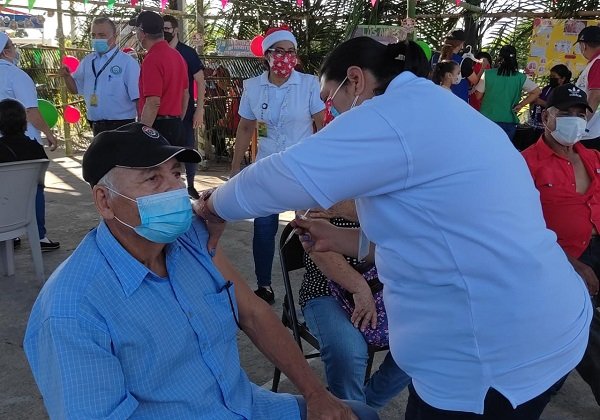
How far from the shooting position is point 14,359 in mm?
3107

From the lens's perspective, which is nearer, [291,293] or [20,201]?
[291,293]

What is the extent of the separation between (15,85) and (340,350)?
371 cm

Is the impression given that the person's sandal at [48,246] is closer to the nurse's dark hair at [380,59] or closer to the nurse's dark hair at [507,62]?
the nurse's dark hair at [380,59]

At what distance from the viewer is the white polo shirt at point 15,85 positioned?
454cm

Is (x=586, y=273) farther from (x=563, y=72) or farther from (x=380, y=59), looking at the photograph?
(x=563, y=72)

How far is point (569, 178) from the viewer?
2.80 meters

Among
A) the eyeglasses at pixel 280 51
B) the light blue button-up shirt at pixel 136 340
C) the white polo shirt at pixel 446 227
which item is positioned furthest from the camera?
the eyeglasses at pixel 280 51

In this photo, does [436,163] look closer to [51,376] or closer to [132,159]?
[132,159]

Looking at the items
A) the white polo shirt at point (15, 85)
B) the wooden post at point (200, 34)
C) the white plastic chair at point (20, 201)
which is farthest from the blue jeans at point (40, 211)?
the wooden post at point (200, 34)

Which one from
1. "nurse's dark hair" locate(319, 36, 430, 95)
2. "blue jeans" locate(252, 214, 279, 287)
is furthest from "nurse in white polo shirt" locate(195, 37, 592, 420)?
"blue jeans" locate(252, 214, 279, 287)

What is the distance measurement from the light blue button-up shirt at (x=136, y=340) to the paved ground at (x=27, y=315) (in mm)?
1283

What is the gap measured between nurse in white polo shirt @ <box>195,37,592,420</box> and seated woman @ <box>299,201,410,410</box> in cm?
71

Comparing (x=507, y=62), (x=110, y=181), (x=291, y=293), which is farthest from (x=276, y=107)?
(x=507, y=62)

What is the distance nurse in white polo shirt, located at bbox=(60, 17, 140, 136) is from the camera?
5.03 m
